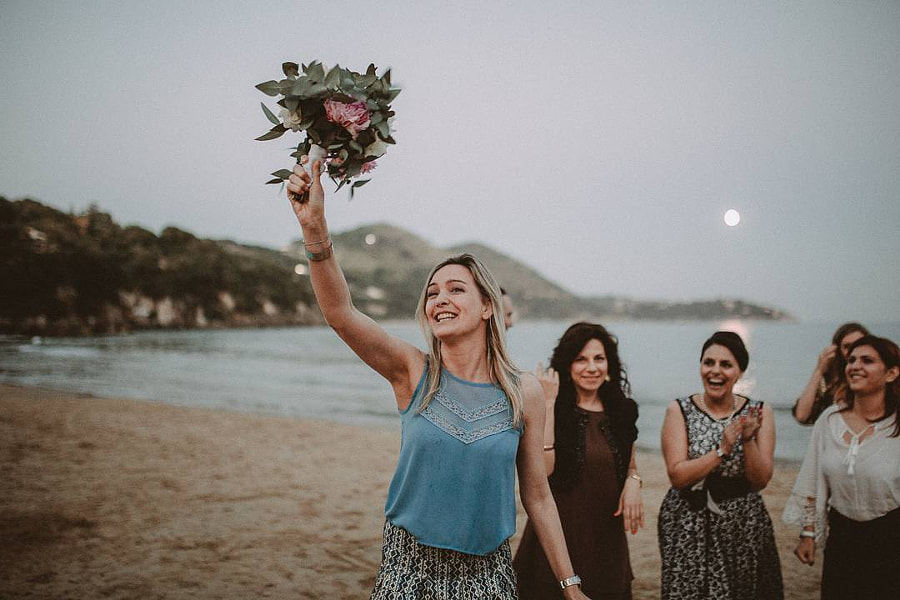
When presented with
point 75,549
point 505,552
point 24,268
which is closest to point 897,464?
point 505,552

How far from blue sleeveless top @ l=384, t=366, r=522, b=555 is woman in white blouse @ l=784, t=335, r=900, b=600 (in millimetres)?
2623

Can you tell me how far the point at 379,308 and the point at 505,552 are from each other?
115901 mm

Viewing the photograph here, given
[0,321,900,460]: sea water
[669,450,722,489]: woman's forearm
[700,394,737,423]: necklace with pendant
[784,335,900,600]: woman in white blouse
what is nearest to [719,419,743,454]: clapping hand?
[669,450,722,489]: woman's forearm

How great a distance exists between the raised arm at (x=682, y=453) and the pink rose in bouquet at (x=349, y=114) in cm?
265

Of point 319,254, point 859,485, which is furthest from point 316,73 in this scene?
point 859,485

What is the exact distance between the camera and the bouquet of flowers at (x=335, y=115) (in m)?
2.03

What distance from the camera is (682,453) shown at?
374 cm

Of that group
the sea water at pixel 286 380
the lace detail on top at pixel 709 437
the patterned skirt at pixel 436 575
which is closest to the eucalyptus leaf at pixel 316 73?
the patterned skirt at pixel 436 575

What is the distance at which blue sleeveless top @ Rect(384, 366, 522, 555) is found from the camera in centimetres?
215

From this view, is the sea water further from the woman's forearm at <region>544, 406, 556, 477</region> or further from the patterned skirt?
the patterned skirt

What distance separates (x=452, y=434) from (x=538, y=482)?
49 cm

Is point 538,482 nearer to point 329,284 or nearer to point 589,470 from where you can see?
point 329,284

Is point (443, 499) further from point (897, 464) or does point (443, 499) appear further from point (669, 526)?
point (897, 464)

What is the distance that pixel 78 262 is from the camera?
6512cm
